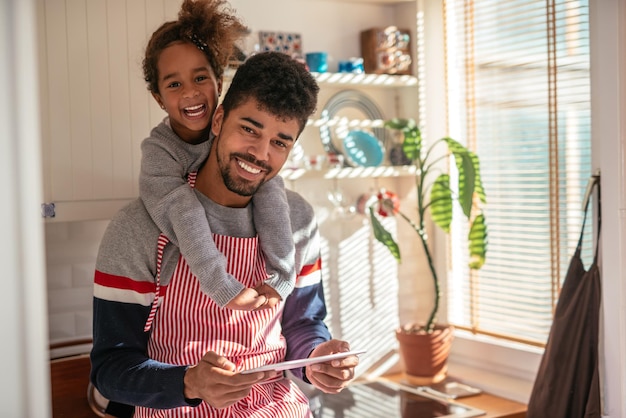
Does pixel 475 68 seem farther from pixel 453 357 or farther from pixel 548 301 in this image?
pixel 453 357

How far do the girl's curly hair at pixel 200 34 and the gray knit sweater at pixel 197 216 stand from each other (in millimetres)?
196

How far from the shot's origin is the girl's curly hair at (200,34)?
2.21 metres

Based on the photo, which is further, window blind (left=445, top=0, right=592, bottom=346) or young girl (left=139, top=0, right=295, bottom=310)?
window blind (left=445, top=0, right=592, bottom=346)

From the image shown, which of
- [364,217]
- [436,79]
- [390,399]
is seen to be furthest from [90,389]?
[436,79]

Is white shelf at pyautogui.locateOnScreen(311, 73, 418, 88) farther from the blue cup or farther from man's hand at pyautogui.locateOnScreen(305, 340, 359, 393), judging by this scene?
man's hand at pyautogui.locateOnScreen(305, 340, 359, 393)

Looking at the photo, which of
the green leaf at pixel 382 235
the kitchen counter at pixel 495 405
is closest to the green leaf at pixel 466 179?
the green leaf at pixel 382 235

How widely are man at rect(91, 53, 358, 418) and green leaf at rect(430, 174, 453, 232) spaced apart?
3.98 ft

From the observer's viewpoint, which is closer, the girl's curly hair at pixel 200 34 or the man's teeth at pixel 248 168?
the man's teeth at pixel 248 168

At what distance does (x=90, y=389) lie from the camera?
2639 mm

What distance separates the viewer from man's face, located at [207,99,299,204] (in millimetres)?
2049

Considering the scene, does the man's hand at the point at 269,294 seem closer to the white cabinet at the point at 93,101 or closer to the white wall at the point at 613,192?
the white cabinet at the point at 93,101

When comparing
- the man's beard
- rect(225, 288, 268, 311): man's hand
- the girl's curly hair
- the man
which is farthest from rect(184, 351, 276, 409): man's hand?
the girl's curly hair

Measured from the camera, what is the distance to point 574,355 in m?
2.67

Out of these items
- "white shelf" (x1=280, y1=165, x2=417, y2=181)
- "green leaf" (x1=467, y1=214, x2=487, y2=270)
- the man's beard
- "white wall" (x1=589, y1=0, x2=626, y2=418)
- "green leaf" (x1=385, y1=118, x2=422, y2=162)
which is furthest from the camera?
"green leaf" (x1=385, y1=118, x2=422, y2=162)
